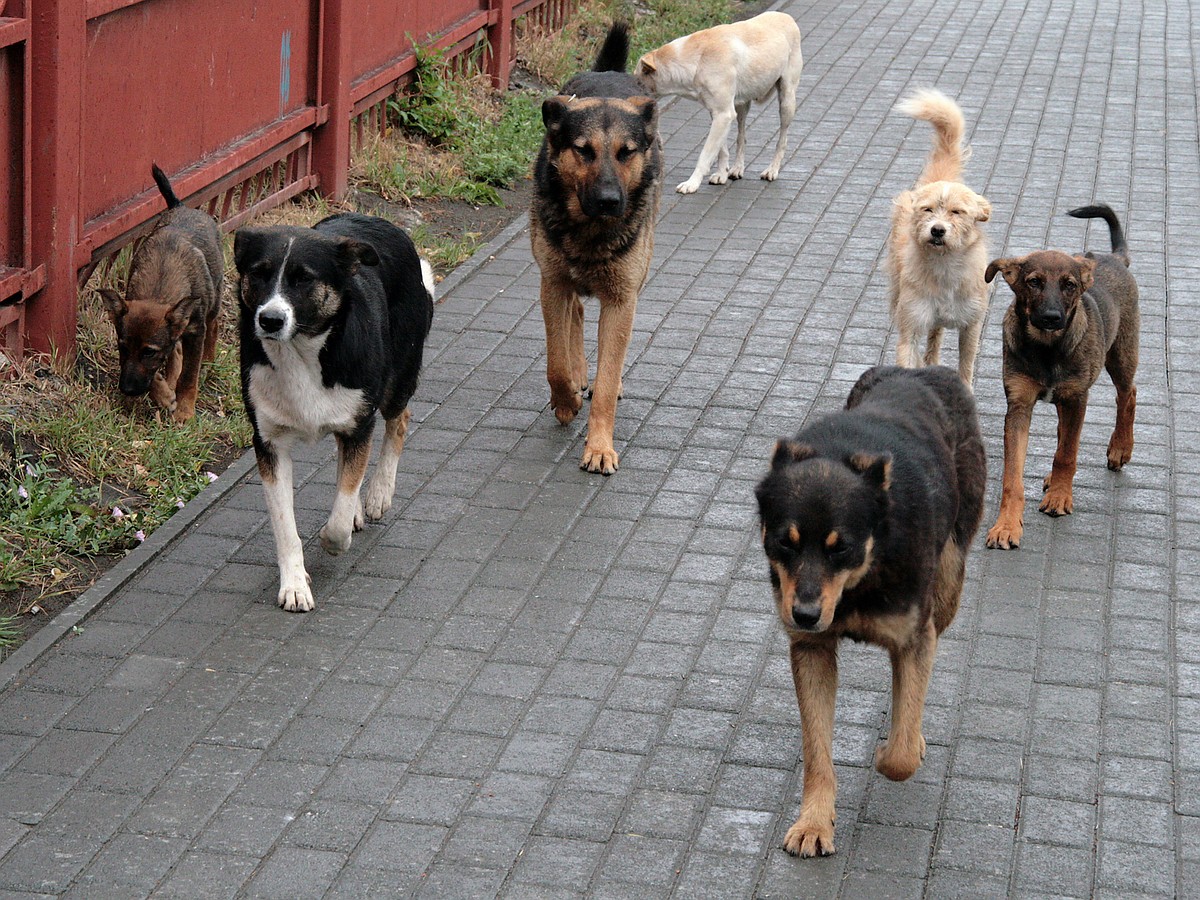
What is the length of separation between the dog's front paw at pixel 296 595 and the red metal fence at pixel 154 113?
7.43ft

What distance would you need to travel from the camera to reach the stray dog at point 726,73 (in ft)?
38.1

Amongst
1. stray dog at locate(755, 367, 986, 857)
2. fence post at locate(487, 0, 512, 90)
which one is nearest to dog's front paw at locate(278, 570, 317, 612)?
stray dog at locate(755, 367, 986, 857)

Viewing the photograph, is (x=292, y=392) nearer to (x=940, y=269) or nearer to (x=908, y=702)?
(x=908, y=702)

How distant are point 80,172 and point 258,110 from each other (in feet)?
7.48

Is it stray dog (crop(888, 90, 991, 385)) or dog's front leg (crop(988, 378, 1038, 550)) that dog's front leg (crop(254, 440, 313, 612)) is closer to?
dog's front leg (crop(988, 378, 1038, 550))

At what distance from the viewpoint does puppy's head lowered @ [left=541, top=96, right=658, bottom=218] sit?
23.9ft

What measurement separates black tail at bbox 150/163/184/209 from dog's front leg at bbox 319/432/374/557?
8.28 ft

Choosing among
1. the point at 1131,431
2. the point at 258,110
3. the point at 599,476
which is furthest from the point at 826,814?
the point at 258,110

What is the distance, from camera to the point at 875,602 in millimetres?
4445

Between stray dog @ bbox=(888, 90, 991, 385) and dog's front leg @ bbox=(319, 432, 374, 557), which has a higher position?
stray dog @ bbox=(888, 90, 991, 385)

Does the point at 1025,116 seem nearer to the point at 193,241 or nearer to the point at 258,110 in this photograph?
the point at 258,110

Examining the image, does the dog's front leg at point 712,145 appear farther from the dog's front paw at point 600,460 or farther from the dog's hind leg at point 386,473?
the dog's hind leg at point 386,473

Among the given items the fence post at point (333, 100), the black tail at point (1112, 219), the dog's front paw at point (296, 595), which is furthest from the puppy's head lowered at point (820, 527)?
the fence post at point (333, 100)

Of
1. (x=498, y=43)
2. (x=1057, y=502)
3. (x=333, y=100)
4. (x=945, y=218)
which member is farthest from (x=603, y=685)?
(x=498, y=43)
